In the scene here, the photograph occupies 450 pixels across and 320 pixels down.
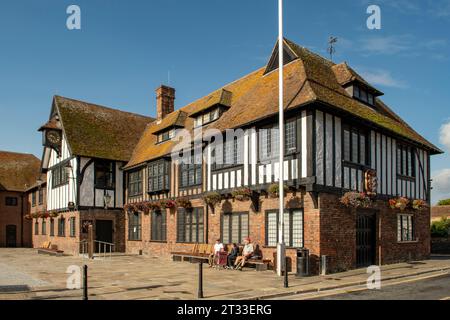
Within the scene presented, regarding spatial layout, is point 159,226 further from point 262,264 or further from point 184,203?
point 262,264

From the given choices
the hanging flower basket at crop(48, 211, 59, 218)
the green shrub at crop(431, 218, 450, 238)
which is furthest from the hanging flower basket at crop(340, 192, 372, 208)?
the hanging flower basket at crop(48, 211, 59, 218)

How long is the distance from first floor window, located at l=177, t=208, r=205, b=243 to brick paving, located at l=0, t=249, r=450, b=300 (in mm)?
4155

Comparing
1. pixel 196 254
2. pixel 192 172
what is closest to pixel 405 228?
pixel 196 254

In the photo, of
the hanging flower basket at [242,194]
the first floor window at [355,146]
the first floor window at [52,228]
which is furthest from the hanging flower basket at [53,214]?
the first floor window at [355,146]

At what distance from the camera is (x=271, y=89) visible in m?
20.6

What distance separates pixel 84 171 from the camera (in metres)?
28.8

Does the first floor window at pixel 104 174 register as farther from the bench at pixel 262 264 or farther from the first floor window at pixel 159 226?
the bench at pixel 262 264

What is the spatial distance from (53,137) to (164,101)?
7.99 m

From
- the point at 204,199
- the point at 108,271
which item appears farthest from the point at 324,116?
the point at 108,271

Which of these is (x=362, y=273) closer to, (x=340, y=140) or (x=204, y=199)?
(x=340, y=140)

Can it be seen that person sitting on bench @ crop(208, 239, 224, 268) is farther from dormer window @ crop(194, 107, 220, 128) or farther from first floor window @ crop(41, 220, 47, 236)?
first floor window @ crop(41, 220, 47, 236)

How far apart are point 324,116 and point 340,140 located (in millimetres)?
1300

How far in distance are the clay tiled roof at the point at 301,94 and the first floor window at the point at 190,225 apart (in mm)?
3871

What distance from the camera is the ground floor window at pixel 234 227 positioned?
1974 cm
